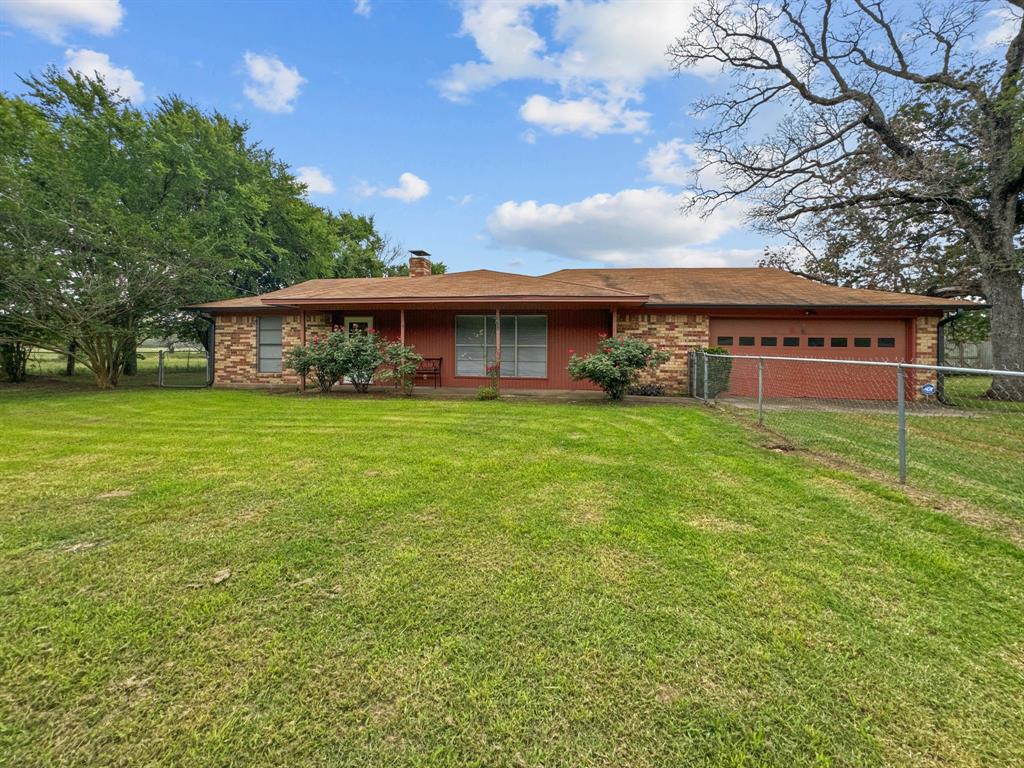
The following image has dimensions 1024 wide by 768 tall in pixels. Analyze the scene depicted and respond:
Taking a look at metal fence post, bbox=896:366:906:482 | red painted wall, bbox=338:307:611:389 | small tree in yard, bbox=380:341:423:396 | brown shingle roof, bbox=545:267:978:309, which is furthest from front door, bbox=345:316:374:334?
metal fence post, bbox=896:366:906:482

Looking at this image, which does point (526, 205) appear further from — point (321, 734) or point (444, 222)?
point (321, 734)

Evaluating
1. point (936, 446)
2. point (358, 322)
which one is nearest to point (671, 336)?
point (936, 446)

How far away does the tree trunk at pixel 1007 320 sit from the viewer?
10.6 metres

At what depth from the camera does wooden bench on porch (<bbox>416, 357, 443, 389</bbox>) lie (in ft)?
38.7

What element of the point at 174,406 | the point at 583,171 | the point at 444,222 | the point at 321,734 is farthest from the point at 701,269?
the point at 321,734

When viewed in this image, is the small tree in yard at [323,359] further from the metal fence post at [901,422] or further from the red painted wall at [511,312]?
the metal fence post at [901,422]

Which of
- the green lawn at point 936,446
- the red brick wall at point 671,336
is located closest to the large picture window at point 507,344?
the red brick wall at point 671,336

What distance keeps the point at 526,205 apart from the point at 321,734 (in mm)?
22700

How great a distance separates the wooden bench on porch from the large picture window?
513 millimetres

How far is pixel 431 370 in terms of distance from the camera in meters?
11.8

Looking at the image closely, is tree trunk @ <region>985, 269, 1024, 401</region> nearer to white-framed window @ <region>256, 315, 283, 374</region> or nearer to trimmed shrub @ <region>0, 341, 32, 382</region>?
white-framed window @ <region>256, 315, 283, 374</region>

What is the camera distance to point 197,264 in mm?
12539

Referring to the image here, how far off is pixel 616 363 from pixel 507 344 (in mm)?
3533

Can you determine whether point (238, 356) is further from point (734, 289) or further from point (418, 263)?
point (734, 289)
